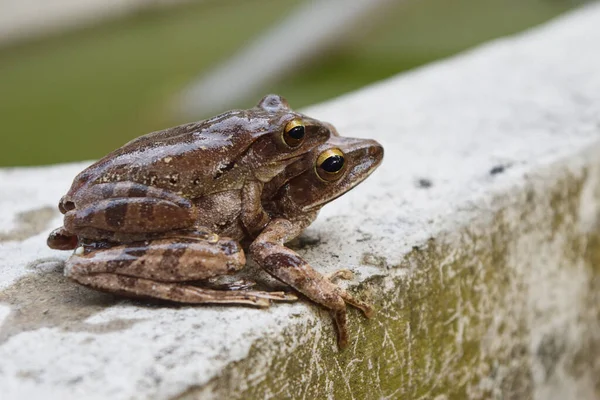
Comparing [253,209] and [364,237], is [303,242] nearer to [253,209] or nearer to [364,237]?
[364,237]

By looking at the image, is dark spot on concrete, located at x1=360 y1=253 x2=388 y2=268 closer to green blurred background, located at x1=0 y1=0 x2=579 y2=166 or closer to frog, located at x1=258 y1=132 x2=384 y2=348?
frog, located at x1=258 y1=132 x2=384 y2=348

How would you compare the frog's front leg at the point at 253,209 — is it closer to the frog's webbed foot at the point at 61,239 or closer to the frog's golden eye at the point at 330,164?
the frog's golden eye at the point at 330,164

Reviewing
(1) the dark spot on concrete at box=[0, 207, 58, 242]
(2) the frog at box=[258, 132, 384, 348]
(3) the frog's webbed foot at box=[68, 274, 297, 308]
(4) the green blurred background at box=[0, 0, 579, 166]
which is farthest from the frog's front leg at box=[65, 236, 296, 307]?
(4) the green blurred background at box=[0, 0, 579, 166]

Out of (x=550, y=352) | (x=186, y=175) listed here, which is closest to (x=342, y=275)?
(x=186, y=175)

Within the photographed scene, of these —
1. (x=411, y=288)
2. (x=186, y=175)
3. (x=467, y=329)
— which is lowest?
(x=467, y=329)

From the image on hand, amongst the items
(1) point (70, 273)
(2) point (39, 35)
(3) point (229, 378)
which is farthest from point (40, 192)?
A: (2) point (39, 35)

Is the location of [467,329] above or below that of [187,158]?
below
